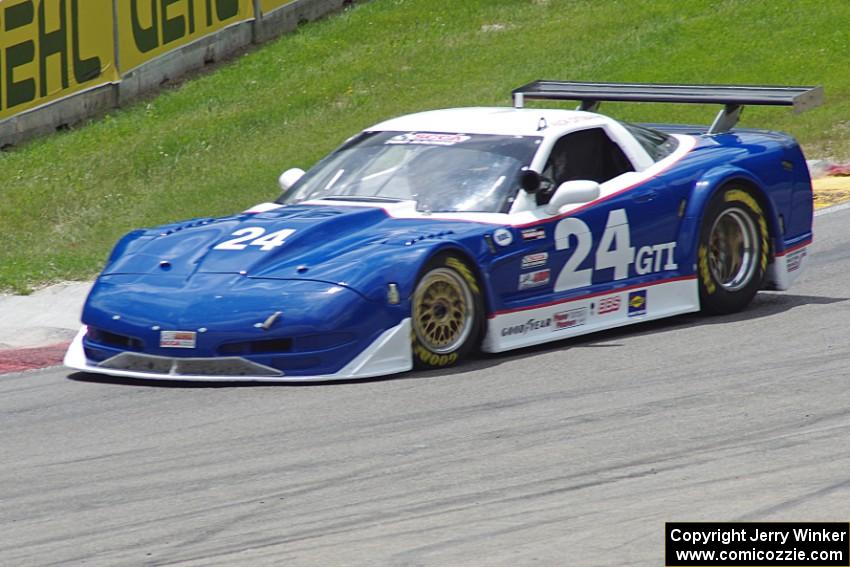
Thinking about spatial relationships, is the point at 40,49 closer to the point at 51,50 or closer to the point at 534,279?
the point at 51,50

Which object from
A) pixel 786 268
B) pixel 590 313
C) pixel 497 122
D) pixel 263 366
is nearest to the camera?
pixel 263 366

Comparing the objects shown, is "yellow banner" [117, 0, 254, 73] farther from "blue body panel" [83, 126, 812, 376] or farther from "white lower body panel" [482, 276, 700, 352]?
"white lower body panel" [482, 276, 700, 352]

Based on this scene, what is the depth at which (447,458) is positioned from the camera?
6.79 m

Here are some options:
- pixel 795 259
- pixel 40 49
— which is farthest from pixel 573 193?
pixel 40 49

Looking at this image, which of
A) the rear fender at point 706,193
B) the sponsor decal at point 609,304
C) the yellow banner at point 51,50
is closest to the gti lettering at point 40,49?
the yellow banner at point 51,50

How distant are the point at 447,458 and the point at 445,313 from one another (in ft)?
6.64

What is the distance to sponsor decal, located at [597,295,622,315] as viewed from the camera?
947cm

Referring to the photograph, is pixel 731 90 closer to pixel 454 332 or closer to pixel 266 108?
pixel 454 332

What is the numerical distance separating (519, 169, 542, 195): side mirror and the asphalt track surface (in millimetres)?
875

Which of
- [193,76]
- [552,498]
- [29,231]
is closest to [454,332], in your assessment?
[552,498]

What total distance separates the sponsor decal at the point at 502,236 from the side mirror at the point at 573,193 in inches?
13.5

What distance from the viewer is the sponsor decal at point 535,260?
9047 mm

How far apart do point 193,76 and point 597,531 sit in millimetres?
17293

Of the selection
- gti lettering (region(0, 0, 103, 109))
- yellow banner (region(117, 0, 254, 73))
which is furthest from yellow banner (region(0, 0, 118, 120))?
yellow banner (region(117, 0, 254, 73))
